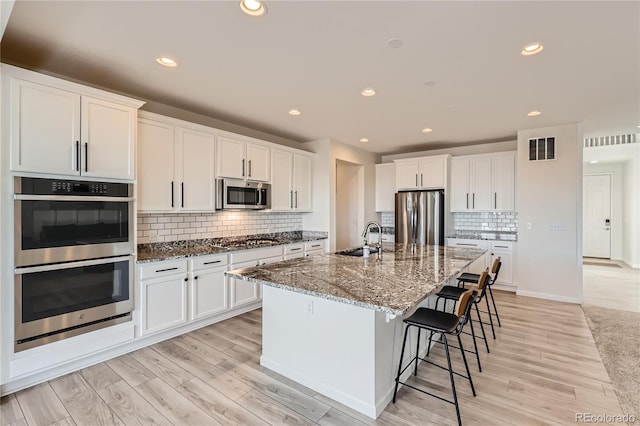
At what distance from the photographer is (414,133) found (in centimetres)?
512

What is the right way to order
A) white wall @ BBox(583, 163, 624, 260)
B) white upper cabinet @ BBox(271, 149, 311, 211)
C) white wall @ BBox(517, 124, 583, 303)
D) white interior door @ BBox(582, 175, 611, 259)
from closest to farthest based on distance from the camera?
white wall @ BBox(517, 124, 583, 303), white upper cabinet @ BBox(271, 149, 311, 211), white wall @ BBox(583, 163, 624, 260), white interior door @ BBox(582, 175, 611, 259)

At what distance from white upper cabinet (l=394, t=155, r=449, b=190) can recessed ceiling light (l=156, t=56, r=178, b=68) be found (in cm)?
453

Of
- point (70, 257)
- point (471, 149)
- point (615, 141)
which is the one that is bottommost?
point (70, 257)

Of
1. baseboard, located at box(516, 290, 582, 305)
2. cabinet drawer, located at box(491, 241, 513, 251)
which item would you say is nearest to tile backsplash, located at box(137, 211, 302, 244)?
cabinet drawer, located at box(491, 241, 513, 251)

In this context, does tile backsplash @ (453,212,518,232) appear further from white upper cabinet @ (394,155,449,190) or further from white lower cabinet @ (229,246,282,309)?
white lower cabinet @ (229,246,282,309)

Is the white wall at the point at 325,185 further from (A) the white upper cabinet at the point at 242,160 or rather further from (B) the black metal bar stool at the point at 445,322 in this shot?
(B) the black metal bar stool at the point at 445,322

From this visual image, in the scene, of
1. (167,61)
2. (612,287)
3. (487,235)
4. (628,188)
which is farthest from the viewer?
(628,188)

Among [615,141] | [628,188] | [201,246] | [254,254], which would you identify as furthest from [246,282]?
[628,188]

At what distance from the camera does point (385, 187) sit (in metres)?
6.64

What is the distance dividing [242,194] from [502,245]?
4.35 meters

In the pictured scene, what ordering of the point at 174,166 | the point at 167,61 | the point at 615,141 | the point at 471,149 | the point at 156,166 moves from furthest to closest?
1. the point at 615,141
2. the point at 471,149
3. the point at 174,166
4. the point at 156,166
5. the point at 167,61

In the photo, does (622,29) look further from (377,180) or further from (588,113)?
(377,180)

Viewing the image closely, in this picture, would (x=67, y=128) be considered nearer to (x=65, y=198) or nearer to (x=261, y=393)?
(x=65, y=198)

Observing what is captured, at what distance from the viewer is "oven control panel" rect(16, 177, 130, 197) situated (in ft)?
7.61
